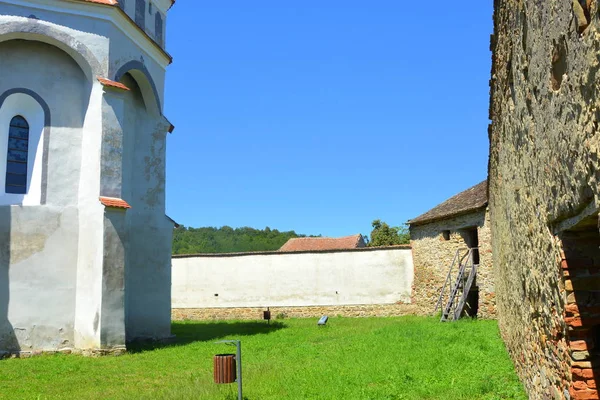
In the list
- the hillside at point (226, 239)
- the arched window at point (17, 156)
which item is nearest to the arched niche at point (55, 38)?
the arched window at point (17, 156)

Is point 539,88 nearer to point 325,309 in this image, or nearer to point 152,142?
point 152,142

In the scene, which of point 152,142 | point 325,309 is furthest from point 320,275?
point 152,142

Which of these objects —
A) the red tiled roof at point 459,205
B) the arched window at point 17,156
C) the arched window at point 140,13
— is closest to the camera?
the arched window at point 17,156

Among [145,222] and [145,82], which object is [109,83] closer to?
[145,82]

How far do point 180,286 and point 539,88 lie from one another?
27093 millimetres

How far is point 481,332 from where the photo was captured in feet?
45.1

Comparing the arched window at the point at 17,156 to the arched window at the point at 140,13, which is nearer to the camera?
the arched window at the point at 17,156

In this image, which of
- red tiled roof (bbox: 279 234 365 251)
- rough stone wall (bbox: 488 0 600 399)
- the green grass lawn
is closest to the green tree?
red tiled roof (bbox: 279 234 365 251)

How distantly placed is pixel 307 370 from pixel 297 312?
17573 millimetres

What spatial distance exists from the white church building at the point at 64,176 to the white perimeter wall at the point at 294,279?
1131 centimetres

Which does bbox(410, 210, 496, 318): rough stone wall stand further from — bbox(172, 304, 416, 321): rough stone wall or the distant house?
bbox(172, 304, 416, 321): rough stone wall

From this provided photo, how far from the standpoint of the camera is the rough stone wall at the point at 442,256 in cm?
1969

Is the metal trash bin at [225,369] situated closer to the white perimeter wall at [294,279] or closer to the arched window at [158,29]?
the arched window at [158,29]

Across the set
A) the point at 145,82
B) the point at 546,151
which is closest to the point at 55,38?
the point at 145,82
